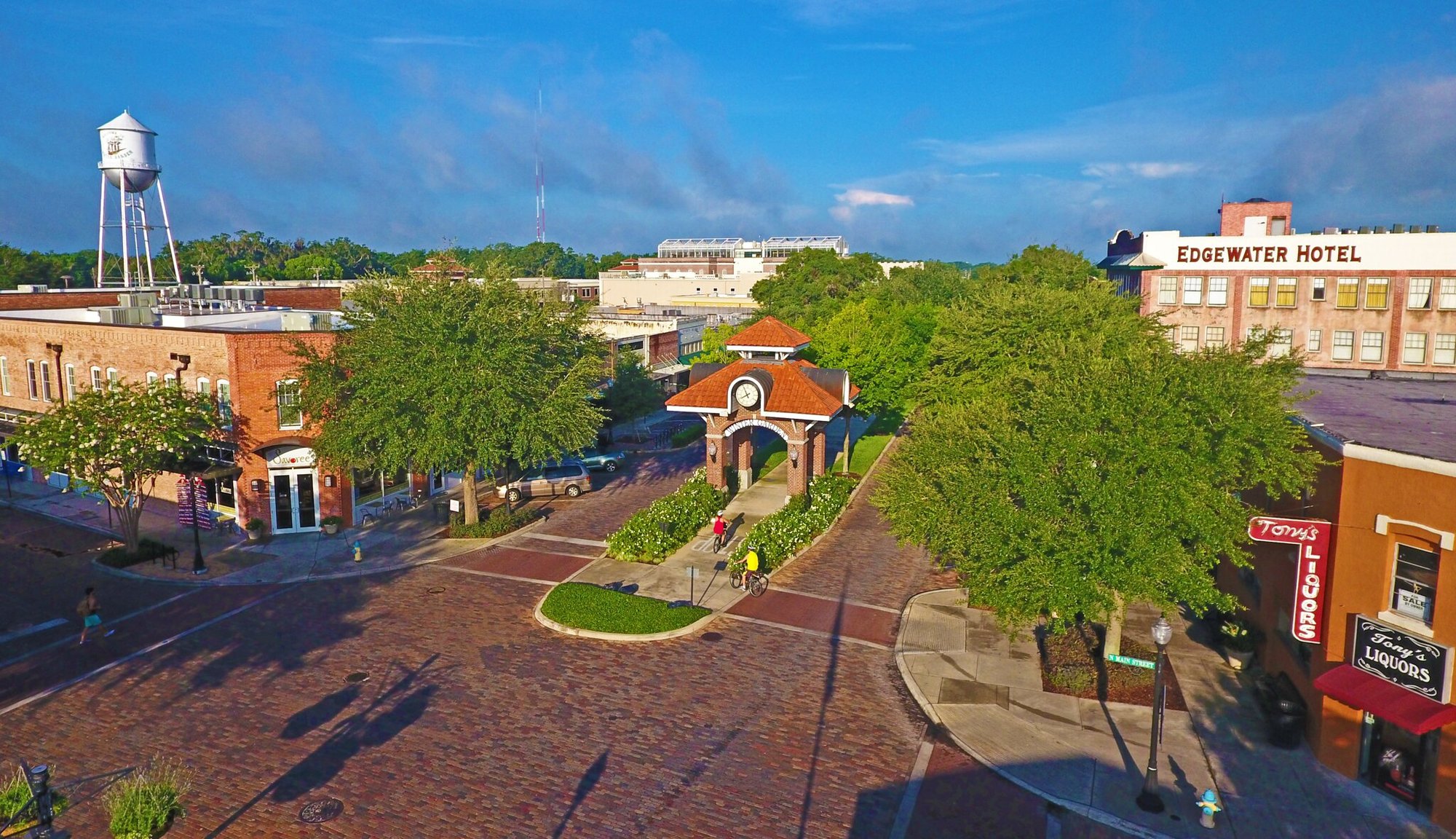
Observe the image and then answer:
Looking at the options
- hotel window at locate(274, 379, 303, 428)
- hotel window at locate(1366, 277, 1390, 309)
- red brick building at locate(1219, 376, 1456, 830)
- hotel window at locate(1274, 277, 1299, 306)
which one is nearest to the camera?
red brick building at locate(1219, 376, 1456, 830)

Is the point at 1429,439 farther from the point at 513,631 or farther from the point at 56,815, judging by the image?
the point at 56,815

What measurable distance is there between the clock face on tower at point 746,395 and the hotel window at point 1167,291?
28.4 m

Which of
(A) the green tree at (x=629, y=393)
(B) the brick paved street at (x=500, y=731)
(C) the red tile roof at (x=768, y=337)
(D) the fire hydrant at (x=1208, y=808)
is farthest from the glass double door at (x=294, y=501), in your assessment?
(D) the fire hydrant at (x=1208, y=808)

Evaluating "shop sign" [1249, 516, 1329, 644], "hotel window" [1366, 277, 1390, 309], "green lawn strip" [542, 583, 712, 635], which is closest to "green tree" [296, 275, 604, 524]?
"green lawn strip" [542, 583, 712, 635]

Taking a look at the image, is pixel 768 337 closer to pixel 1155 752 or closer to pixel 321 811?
pixel 1155 752

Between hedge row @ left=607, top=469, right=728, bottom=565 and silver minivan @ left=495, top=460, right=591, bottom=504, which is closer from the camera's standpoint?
hedge row @ left=607, top=469, right=728, bottom=565

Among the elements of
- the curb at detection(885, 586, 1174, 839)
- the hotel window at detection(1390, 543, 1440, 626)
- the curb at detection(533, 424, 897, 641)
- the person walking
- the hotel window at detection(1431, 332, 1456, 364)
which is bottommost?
the curb at detection(885, 586, 1174, 839)

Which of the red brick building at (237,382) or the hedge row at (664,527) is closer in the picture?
the hedge row at (664,527)

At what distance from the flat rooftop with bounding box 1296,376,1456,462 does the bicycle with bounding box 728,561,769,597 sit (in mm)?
14850

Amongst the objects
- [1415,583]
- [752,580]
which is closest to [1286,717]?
[1415,583]

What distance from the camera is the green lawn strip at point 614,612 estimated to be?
78.3 feet

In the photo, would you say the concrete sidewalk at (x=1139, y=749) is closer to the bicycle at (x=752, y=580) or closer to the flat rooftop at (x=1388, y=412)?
the bicycle at (x=752, y=580)

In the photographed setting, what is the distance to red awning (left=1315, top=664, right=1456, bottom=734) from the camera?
1506 cm

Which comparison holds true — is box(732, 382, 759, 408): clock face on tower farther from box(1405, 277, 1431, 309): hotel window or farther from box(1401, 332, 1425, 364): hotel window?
box(1405, 277, 1431, 309): hotel window
